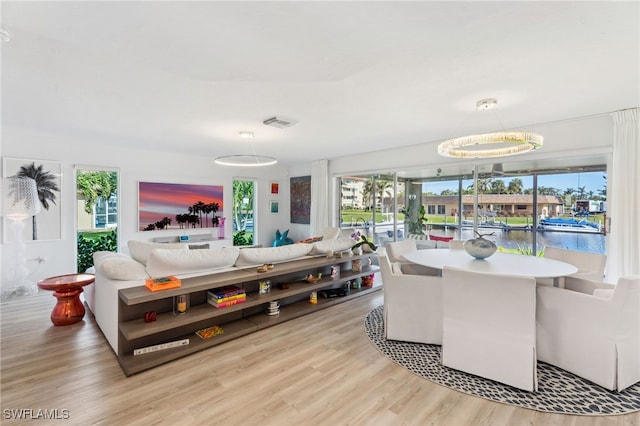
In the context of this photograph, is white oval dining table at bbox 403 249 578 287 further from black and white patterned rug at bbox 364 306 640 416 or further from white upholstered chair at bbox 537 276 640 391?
black and white patterned rug at bbox 364 306 640 416

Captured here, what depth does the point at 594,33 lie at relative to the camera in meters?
1.91

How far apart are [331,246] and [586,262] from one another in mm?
2832

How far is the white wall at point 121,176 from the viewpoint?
4.65 meters

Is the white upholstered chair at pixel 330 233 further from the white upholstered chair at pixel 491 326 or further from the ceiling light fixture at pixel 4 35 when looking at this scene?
the ceiling light fixture at pixel 4 35

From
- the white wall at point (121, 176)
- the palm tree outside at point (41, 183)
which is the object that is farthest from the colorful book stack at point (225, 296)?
the palm tree outside at point (41, 183)

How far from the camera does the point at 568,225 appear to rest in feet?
13.9

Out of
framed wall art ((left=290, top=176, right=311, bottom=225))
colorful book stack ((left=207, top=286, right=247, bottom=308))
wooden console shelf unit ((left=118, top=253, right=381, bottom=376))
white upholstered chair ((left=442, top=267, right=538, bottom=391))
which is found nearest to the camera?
white upholstered chair ((left=442, top=267, right=538, bottom=391))

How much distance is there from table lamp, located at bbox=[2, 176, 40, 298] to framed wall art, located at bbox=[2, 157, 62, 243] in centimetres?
6

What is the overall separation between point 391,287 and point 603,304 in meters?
1.54

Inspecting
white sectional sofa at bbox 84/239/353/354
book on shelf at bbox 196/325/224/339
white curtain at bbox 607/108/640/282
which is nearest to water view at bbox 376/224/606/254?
white curtain at bbox 607/108/640/282

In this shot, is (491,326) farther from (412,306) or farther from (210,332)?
(210,332)

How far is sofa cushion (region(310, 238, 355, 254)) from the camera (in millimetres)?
3983

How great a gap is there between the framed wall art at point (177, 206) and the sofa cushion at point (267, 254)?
12.2ft

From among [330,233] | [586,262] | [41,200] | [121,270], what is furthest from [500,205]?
[41,200]
